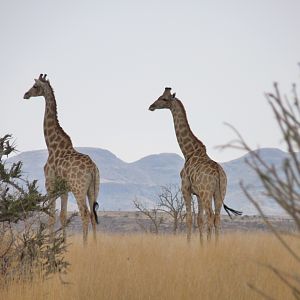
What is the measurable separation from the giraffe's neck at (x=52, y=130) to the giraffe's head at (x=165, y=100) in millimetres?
1893

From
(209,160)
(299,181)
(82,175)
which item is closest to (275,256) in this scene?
(209,160)

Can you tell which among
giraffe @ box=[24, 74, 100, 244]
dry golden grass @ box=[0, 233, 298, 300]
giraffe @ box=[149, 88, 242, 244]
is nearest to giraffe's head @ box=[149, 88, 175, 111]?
giraffe @ box=[149, 88, 242, 244]

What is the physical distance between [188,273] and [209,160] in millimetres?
4975

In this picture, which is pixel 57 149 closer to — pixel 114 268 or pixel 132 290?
pixel 114 268

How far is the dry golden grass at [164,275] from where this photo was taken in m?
6.58

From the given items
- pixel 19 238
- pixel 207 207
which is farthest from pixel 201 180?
pixel 19 238

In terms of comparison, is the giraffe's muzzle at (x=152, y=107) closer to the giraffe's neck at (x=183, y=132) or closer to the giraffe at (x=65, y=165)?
the giraffe's neck at (x=183, y=132)

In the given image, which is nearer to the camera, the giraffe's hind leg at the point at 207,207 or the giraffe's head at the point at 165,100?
the giraffe's hind leg at the point at 207,207

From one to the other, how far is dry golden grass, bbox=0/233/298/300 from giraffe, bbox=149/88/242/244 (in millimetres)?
1235

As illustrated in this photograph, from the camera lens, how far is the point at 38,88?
12945mm

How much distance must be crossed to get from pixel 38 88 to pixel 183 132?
303 centimetres

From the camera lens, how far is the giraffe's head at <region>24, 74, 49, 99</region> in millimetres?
12930

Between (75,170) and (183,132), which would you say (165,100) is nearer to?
(183,132)

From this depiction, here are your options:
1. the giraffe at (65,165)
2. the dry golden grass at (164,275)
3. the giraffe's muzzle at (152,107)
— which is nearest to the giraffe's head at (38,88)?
the giraffe at (65,165)
